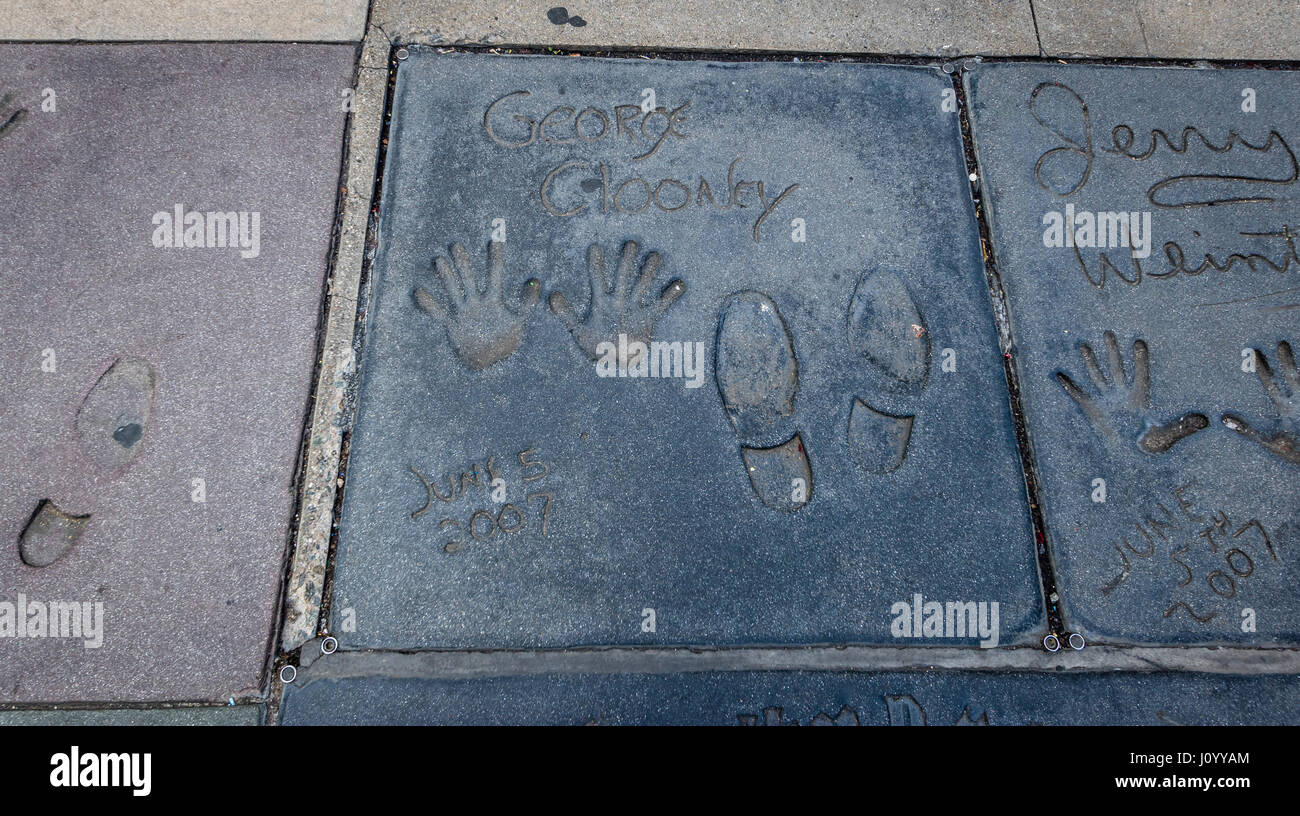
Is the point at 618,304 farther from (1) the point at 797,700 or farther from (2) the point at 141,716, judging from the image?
(2) the point at 141,716

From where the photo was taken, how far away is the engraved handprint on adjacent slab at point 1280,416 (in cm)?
196

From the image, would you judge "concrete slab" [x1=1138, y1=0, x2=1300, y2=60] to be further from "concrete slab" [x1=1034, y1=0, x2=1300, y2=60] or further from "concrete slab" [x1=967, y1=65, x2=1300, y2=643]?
"concrete slab" [x1=967, y1=65, x2=1300, y2=643]

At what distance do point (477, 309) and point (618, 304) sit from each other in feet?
1.39

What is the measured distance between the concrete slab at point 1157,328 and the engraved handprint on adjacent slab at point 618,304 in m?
1.09

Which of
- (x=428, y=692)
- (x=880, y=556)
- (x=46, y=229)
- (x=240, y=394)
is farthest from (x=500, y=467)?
(x=46, y=229)

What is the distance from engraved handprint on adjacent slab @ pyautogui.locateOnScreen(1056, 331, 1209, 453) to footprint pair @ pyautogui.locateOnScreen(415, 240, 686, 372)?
1239 millimetres

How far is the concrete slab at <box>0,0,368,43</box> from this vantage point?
220 centimetres

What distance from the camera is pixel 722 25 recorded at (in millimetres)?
2270

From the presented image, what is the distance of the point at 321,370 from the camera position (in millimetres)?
1943
